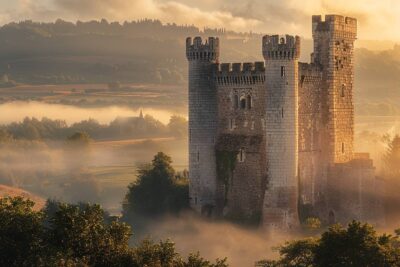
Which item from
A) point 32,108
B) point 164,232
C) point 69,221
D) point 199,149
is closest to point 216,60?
point 199,149

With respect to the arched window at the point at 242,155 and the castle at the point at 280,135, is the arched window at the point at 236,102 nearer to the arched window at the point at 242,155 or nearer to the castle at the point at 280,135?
the castle at the point at 280,135

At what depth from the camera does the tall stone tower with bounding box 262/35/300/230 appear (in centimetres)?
6494

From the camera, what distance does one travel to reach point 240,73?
225 feet

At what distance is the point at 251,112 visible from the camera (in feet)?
222

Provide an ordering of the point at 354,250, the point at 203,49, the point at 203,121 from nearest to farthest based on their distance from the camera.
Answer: the point at 354,250 → the point at 203,121 → the point at 203,49

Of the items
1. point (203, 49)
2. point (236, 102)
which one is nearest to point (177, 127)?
point (203, 49)

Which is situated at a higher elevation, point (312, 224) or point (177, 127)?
point (177, 127)

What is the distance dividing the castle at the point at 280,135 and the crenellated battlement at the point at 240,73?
0.23 feet

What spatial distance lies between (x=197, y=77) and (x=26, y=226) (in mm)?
27365

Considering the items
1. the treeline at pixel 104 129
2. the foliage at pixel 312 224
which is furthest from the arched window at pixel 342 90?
the treeline at pixel 104 129

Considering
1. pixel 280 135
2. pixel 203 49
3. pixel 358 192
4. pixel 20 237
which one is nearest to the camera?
pixel 20 237

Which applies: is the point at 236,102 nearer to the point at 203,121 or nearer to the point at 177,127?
the point at 203,121

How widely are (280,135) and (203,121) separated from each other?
734cm

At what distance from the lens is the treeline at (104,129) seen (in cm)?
17100
